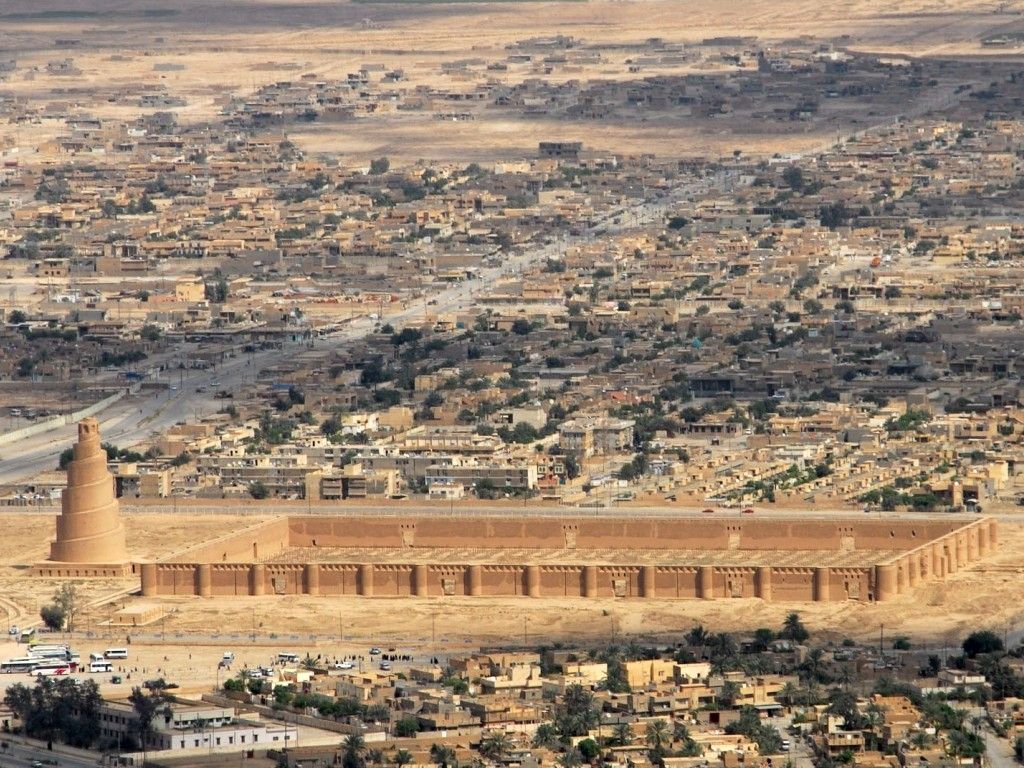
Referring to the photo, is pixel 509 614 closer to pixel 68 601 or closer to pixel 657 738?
pixel 68 601

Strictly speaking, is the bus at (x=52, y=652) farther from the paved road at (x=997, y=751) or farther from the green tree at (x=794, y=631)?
the paved road at (x=997, y=751)

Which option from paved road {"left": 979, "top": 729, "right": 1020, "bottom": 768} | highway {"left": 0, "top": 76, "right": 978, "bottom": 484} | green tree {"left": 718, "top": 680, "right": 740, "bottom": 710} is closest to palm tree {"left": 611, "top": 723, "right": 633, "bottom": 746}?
green tree {"left": 718, "top": 680, "right": 740, "bottom": 710}

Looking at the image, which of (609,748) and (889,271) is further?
(889,271)

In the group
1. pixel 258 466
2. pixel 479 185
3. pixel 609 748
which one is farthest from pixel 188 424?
pixel 479 185

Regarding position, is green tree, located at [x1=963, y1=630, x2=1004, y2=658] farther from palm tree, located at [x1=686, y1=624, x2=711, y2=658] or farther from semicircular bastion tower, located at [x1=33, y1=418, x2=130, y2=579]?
semicircular bastion tower, located at [x1=33, y1=418, x2=130, y2=579]

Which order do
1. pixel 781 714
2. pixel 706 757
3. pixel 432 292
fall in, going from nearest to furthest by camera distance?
pixel 706 757 < pixel 781 714 < pixel 432 292

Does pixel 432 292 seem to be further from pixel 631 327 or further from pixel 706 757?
pixel 706 757
